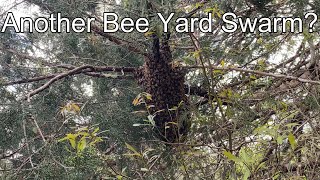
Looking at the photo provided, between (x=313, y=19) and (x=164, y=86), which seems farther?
(x=164, y=86)

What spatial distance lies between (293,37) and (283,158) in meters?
0.53

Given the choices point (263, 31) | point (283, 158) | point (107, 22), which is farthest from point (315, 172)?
point (107, 22)

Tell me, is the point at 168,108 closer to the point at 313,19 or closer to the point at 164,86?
the point at 164,86

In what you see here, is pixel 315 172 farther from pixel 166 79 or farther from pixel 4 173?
pixel 4 173

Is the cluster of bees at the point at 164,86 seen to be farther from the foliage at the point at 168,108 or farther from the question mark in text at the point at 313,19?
the question mark in text at the point at 313,19

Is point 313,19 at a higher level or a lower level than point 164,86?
higher

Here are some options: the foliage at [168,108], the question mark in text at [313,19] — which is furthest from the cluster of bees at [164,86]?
the question mark in text at [313,19]

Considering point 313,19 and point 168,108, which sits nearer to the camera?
point 313,19

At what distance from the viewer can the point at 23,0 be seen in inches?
70.2

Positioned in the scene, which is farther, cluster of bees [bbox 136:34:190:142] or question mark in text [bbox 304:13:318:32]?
cluster of bees [bbox 136:34:190:142]

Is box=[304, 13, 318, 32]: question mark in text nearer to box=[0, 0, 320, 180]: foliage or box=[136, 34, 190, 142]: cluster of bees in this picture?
box=[0, 0, 320, 180]: foliage

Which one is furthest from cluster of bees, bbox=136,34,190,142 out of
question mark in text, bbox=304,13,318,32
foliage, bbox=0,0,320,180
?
question mark in text, bbox=304,13,318,32

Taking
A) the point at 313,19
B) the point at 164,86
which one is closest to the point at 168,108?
the point at 164,86

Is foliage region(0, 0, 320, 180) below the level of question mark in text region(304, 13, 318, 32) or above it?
below
